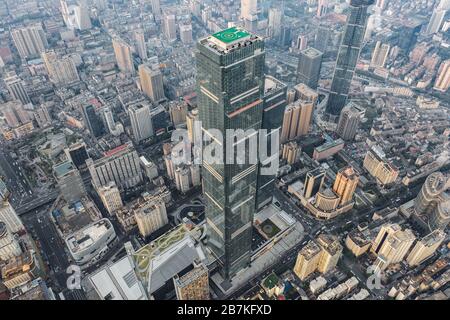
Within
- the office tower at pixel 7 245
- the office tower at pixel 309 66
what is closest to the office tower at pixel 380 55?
the office tower at pixel 309 66

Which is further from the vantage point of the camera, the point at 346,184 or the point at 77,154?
the point at 77,154

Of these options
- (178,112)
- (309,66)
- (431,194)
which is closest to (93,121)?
(178,112)

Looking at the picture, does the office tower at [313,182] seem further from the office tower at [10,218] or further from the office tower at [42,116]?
the office tower at [42,116]

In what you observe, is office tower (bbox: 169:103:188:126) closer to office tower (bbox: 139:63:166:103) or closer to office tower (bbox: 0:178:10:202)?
office tower (bbox: 139:63:166:103)

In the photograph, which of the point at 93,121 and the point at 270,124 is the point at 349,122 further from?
the point at 93,121
